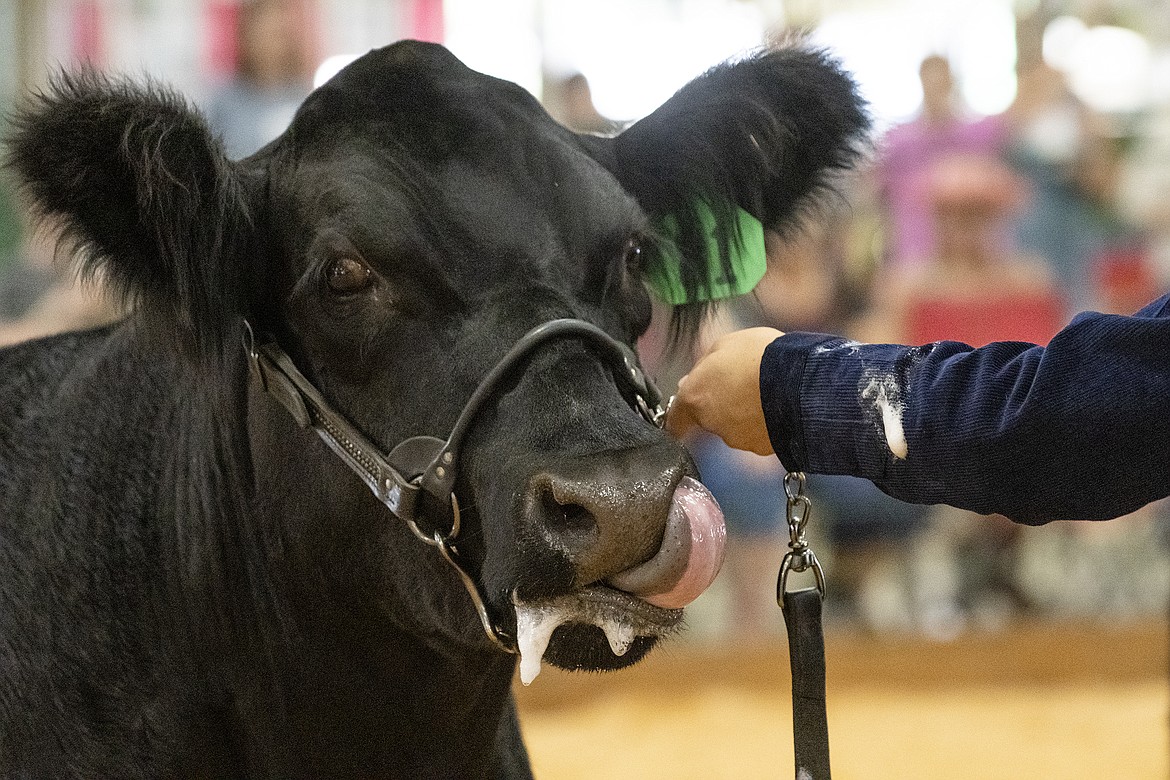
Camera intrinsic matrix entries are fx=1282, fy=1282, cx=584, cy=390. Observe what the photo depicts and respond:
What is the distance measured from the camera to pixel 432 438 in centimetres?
189

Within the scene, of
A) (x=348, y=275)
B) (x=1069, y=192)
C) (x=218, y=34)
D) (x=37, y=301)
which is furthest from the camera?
(x=218, y=34)

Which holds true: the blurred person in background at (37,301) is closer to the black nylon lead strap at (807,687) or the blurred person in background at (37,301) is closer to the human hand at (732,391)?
the human hand at (732,391)

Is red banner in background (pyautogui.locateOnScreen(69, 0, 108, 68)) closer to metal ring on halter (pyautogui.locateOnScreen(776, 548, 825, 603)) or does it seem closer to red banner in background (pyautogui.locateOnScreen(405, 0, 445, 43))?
red banner in background (pyautogui.locateOnScreen(405, 0, 445, 43))

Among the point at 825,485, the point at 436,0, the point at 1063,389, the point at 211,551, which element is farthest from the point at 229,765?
the point at 436,0

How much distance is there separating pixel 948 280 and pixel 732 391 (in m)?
4.65

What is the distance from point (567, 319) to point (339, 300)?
1.28 ft

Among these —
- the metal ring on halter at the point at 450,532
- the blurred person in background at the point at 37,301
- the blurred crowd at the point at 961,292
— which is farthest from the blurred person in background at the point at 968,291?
the metal ring on halter at the point at 450,532

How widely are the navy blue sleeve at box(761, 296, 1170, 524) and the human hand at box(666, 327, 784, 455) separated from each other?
4 cm

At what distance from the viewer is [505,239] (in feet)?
6.36

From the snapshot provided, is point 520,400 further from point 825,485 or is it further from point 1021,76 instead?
point 1021,76

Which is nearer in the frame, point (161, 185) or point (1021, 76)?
point (161, 185)

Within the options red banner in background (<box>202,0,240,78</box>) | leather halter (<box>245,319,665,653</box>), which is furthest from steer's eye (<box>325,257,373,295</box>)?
red banner in background (<box>202,0,240,78</box>)

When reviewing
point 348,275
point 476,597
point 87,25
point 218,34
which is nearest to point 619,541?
point 476,597

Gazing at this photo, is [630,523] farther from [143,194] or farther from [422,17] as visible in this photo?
[422,17]
